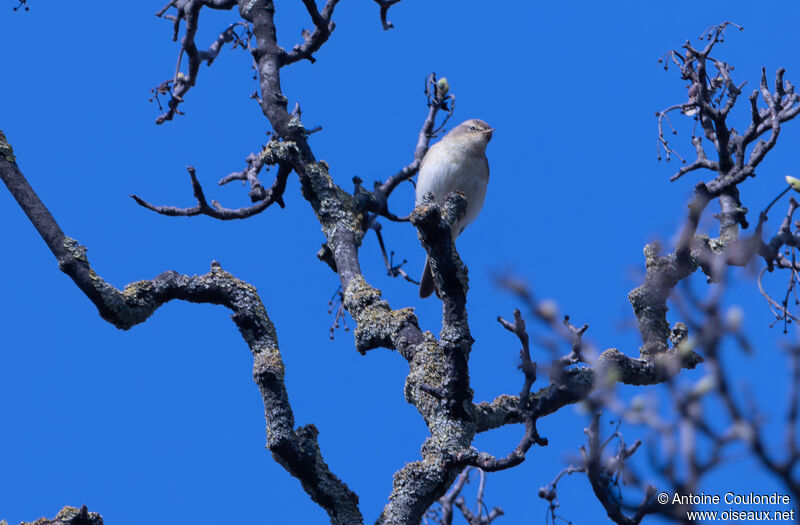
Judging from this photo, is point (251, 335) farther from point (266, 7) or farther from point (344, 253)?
point (266, 7)

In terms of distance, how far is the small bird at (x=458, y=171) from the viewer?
7734 millimetres

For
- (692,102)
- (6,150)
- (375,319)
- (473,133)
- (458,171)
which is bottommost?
(375,319)

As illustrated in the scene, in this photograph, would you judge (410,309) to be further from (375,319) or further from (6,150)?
(6,150)

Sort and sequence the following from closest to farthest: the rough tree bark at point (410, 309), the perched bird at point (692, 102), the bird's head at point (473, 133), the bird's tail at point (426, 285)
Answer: the rough tree bark at point (410, 309)
the perched bird at point (692, 102)
the bird's tail at point (426, 285)
the bird's head at point (473, 133)

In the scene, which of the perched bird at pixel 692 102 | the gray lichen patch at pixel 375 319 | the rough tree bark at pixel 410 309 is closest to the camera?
the rough tree bark at pixel 410 309

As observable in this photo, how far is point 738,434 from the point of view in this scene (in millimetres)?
1416

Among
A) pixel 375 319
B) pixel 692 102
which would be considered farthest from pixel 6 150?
pixel 692 102

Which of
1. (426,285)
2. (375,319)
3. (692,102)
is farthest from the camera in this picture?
(426,285)

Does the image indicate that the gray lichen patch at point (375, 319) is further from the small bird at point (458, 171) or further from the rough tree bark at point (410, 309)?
the small bird at point (458, 171)

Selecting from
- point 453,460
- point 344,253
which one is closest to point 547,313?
point 453,460

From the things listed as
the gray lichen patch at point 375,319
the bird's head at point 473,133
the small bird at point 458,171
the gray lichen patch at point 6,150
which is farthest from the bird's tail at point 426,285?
the gray lichen patch at point 6,150

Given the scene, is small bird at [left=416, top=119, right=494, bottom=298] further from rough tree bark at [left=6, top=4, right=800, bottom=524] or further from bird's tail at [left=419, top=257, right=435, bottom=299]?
rough tree bark at [left=6, top=4, right=800, bottom=524]

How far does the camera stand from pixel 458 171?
779 centimetres

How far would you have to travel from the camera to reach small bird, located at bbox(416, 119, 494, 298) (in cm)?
773
